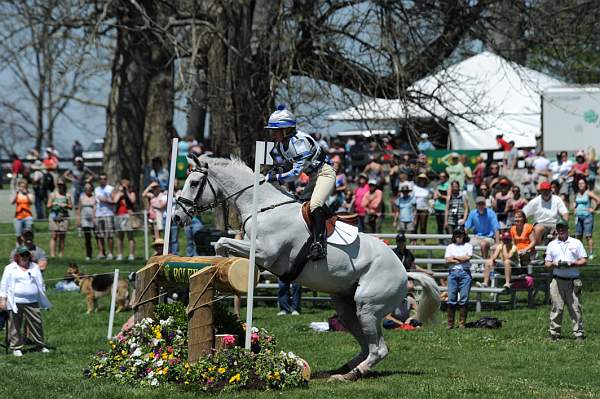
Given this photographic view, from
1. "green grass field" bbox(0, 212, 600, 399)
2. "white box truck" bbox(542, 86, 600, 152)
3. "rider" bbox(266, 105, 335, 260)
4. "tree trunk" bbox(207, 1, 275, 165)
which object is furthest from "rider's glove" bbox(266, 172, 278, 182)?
"white box truck" bbox(542, 86, 600, 152)

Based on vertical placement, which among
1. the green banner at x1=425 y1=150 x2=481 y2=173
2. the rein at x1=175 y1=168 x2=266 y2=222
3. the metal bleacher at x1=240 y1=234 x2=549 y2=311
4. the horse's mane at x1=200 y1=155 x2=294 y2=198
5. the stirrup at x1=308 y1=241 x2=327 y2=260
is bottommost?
the metal bleacher at x1=240 y1=234 x2=549 y2=311

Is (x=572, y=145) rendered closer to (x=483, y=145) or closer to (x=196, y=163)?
(x=483, y=145)

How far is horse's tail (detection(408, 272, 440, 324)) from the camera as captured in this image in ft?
48.3

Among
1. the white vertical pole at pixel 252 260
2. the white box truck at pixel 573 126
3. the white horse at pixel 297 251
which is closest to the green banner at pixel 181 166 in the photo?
the white box truck at pixel 573 126

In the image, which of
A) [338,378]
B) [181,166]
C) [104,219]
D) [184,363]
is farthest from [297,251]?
[181,166]

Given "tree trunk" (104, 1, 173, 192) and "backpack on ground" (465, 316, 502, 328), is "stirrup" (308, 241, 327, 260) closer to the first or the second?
"backpack on ground" (465, 316, 502, 328)

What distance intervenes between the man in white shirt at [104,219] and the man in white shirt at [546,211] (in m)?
10.2

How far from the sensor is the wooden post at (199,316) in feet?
40.2

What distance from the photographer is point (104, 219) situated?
89.3 ft

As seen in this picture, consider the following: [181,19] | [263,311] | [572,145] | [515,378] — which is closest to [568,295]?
[515,378]

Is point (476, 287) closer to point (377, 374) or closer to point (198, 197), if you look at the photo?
point (377, 374)

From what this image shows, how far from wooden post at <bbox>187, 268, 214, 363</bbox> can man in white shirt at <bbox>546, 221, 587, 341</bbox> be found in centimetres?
775

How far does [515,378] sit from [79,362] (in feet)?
21.7

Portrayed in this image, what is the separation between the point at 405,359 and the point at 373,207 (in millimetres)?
10275
